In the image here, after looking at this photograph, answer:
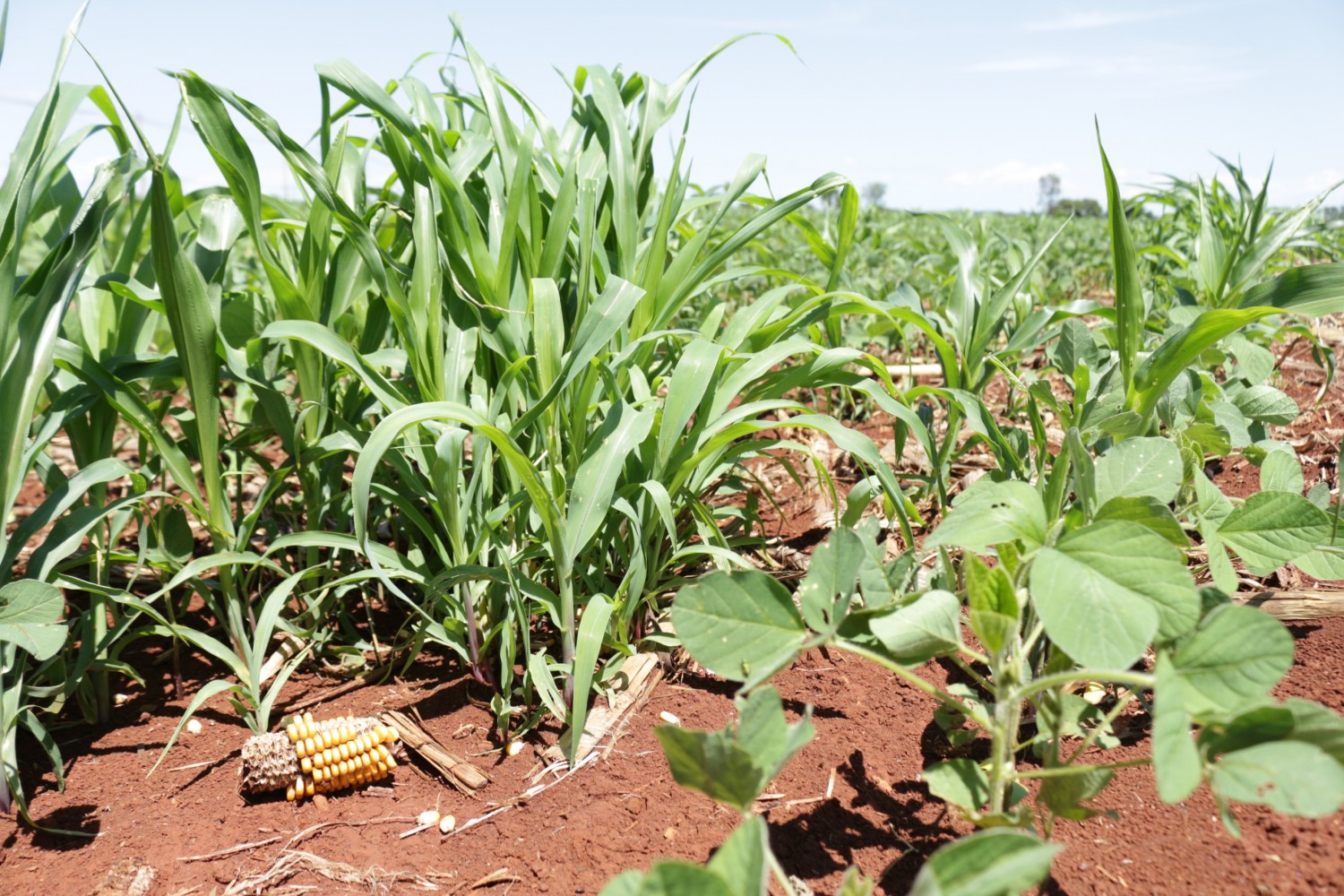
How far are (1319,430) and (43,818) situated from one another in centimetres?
292

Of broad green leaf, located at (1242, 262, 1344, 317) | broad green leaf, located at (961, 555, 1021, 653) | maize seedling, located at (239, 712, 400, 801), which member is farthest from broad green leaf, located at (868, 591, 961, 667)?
broad green leaf, located at (1242, 262, 1344, 317)

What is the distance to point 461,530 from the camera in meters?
1.42

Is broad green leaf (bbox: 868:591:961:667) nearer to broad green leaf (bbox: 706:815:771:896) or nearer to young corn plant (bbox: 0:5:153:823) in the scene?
broad green leaf (bbox: 706:815:771:896)

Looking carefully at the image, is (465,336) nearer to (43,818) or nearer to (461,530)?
(461,530)

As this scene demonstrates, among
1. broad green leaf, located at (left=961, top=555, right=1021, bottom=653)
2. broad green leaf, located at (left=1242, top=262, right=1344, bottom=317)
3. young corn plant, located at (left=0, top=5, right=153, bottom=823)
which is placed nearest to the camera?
broad green leaf, located at (left=961, top=555, right=1021, bottom=653)

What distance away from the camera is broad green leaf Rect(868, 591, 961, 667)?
0.83 m

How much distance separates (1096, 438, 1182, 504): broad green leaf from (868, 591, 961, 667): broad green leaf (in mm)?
279

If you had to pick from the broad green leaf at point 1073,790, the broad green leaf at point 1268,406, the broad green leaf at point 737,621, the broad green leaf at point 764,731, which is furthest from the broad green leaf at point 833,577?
the broad green leaf at point 1268,406

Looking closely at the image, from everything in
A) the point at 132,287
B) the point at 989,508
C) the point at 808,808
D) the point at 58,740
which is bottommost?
the point at 58,740

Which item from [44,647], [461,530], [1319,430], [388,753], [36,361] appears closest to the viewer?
[44,647]

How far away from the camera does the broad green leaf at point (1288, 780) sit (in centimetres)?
62

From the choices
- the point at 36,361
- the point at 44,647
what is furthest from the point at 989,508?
the point at 36,361

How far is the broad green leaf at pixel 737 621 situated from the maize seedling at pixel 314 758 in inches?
27.4

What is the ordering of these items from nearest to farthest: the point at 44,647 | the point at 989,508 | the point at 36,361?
1. the point at 989,508
2. the point at 44,647
3. the point at 36,361
